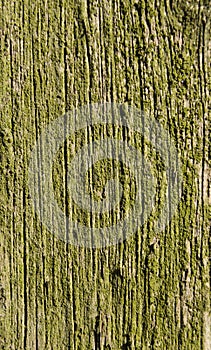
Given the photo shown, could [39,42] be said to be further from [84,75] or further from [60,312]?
[60,312]

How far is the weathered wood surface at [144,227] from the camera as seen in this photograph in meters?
1.29

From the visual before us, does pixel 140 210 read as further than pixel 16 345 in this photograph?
No

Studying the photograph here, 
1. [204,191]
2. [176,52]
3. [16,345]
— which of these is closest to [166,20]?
[176,52]

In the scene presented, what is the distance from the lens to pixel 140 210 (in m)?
1.33

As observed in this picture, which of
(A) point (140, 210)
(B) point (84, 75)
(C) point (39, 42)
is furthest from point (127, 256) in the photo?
(C) point (39, 42)

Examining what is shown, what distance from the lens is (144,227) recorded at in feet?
4.40

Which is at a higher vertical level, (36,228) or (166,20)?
(166,20)

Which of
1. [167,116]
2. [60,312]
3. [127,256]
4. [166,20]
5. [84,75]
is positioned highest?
[166,20]

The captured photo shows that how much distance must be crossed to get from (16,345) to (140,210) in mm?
556

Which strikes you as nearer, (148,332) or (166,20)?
(166,20)

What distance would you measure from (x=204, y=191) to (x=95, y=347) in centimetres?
54

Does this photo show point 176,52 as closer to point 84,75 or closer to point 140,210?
point 84,75

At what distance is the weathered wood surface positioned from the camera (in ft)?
4.22

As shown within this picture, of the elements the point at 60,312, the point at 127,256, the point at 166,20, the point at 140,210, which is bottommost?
the point at 60,312
